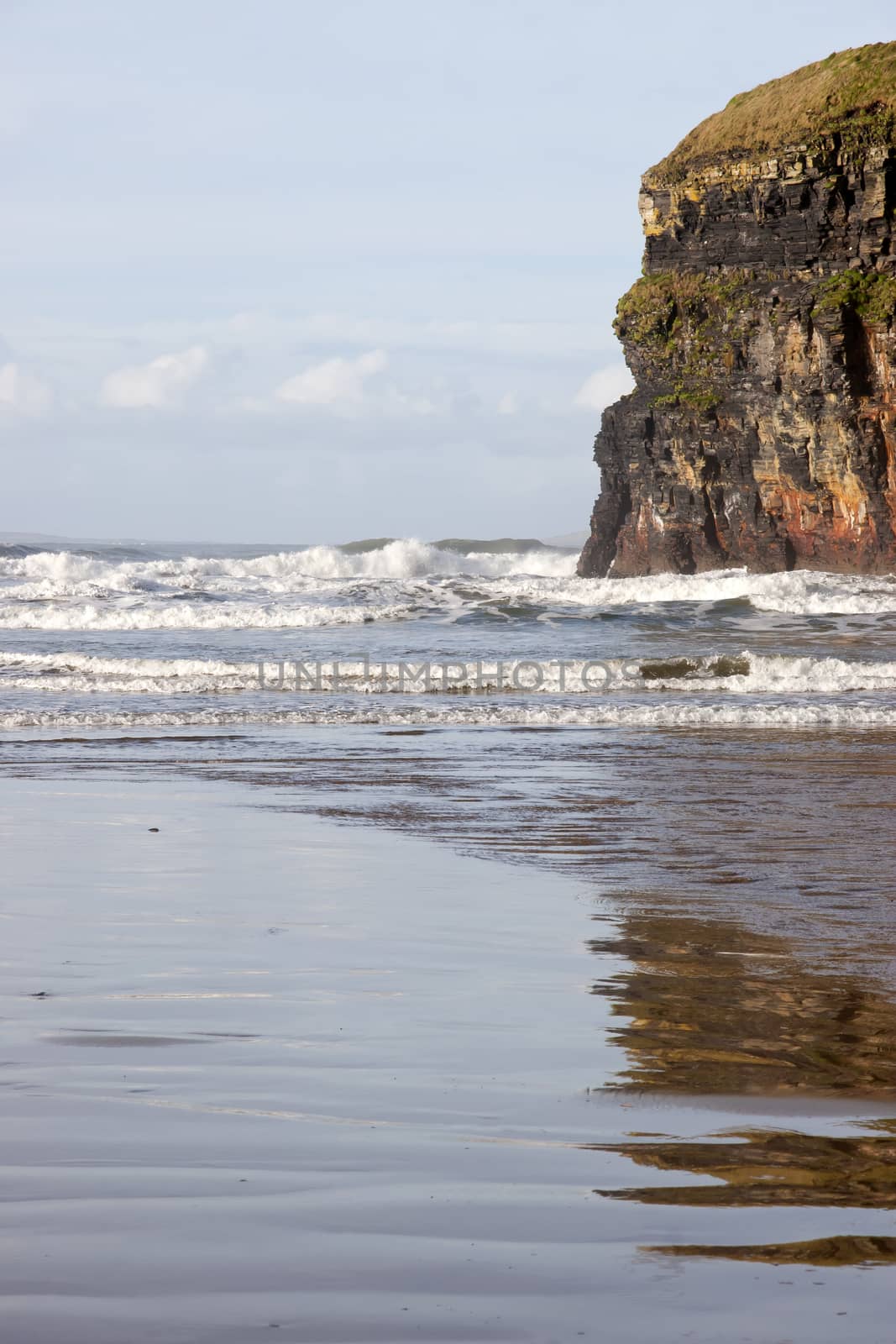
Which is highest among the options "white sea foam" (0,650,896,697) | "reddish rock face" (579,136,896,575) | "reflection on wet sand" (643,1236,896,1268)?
"reddish rock face" (579,136,896,575)

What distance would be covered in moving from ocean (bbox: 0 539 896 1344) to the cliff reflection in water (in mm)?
11

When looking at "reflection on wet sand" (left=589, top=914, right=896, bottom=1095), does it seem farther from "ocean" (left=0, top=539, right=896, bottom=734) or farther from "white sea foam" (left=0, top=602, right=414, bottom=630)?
"white sea foam" (left=0, top=602, right=414, bottom=630)

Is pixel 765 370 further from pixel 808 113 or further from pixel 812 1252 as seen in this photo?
pixel 812 1252

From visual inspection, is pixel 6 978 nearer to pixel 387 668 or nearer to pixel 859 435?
pixel 387 668

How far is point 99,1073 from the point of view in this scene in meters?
2.55

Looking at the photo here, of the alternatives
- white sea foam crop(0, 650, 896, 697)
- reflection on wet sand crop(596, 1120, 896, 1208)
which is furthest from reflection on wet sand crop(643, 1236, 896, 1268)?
white sea foam crop(0, 650, 896, 697)

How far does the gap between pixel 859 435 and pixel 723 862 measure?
93.0 ft

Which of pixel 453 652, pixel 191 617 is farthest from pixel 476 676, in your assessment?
pixel 191 617

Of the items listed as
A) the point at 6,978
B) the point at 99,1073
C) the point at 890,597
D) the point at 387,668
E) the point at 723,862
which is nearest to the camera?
the point at 99,1073

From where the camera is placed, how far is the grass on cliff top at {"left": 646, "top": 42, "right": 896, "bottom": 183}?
32.0m

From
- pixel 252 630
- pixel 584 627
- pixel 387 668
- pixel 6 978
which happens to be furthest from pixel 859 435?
pixel 6 978

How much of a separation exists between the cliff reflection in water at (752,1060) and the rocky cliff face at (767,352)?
29207mm

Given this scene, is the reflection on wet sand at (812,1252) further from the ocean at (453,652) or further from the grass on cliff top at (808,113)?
the grass on cliff top at (808,113)

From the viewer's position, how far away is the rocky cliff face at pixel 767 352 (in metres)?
31.4
